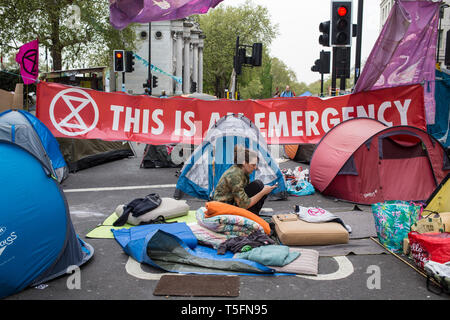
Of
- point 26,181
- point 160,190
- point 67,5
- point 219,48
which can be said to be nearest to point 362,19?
point 160,190

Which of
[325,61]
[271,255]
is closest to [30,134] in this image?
[271,255]

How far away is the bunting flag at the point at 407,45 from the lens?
805 cm

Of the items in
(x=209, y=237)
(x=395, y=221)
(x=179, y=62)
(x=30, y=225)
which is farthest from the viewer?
(x=179, y=62)

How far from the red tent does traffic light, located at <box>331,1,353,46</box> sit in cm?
402

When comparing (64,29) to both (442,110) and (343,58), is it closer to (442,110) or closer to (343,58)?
(343,58)

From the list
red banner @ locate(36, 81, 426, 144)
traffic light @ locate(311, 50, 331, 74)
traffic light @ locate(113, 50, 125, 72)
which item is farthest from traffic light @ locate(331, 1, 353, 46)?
traffic light @ locate(113, 50, 125, 72)

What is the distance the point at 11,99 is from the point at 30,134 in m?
2.01

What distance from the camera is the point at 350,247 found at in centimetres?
542

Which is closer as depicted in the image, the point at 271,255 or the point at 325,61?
the point at 271,255

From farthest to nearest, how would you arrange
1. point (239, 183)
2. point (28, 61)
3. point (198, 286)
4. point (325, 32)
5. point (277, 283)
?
point (325, 32), point (28, 61), point (239, 183), point (277, 283), point (198, 286)

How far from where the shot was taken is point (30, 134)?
312 inches

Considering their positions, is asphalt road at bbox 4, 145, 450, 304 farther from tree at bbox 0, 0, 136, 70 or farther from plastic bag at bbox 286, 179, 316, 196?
tree at bbox 0, 0, 136, 70
